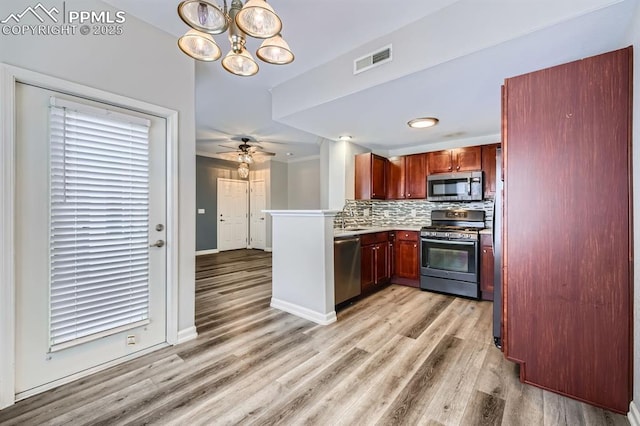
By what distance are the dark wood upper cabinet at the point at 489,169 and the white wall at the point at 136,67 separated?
12.3 feet

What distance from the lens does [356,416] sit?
1.57 metres

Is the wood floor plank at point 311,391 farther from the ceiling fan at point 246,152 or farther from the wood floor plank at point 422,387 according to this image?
the ceiling fan at point 246,152

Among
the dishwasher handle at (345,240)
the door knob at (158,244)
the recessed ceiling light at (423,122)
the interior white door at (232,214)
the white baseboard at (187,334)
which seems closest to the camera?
the door knob at (158,244)

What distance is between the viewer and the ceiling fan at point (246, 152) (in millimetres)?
5727

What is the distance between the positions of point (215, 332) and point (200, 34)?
240 centimetres

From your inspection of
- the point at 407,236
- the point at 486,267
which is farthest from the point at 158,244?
the point at 486,267

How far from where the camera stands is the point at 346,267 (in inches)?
128

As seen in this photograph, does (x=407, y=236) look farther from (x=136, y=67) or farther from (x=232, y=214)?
(x=232, y=214)

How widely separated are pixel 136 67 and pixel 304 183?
5755 mm

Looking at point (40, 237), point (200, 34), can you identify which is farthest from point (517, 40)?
point (40, 237)

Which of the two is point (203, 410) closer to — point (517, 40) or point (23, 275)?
point (23, 275)


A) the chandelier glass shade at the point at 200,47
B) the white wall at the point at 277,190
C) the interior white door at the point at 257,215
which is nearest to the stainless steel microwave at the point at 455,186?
the chandelier glass shade at the point at 200,47

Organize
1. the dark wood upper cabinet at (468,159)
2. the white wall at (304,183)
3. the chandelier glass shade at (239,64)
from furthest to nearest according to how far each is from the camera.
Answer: the white wall at (304,183)
the dark wood upper cabinet at (468,159)
the chandelier glass shade at (239,64)

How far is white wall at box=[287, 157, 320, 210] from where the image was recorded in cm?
752
